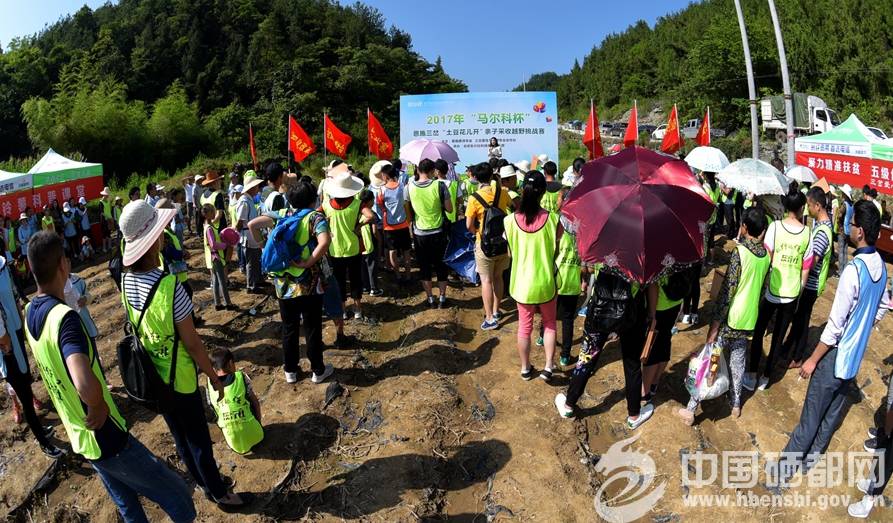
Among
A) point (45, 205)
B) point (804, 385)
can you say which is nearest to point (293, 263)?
point (804, 385)

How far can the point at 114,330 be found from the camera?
6266 millimetres

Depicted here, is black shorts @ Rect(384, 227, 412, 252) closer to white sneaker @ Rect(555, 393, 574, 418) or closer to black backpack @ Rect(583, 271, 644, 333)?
white sneaker @ Rect(555, 393, 574, 418)

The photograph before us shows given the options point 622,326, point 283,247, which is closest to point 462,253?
point 283,247

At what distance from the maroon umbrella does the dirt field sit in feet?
4.76

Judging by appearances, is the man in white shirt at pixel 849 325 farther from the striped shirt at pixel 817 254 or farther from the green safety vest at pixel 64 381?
the green safety vest at pixel 64 381

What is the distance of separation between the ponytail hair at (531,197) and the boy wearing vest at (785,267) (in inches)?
70.2

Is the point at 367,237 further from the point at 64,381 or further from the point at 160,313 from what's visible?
the point at 64,381

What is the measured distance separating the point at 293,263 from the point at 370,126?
668 cm

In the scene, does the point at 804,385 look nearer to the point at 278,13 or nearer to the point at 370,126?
the point at 370,126

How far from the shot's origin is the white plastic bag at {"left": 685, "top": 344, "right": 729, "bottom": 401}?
395 cm

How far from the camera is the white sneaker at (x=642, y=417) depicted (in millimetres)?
4062

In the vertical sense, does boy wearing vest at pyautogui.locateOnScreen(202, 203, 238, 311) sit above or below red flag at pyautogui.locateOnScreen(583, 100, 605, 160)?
below

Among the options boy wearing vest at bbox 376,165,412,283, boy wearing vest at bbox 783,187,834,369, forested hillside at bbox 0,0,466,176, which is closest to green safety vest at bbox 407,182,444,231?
boy wearing vest at bbox 376,165,412,283

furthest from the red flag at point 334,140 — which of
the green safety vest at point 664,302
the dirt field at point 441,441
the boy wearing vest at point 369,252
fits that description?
the green safety vest at point 664,302
